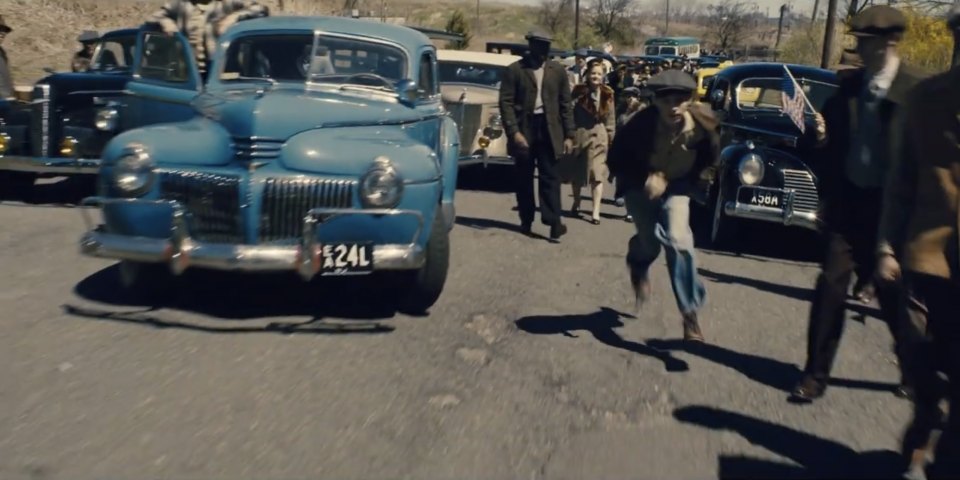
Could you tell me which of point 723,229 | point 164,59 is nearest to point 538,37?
point 723,229

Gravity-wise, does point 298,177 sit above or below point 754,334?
above

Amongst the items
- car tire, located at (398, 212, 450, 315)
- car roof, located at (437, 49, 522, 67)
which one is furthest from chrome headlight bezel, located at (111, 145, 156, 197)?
car roof, located at (437, 49, 522, 67)

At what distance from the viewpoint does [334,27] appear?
7672 mm

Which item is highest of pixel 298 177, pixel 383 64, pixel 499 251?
pixel 383 64

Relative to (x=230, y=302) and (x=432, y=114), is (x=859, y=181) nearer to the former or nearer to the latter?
(x=432, y=114)

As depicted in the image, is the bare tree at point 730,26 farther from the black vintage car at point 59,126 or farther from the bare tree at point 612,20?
the black vintage car at point 59,126

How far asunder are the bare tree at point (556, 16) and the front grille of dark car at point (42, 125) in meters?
74.8

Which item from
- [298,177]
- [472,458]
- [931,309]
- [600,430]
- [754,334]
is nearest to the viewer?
[931,309]

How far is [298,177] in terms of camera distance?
240 inches

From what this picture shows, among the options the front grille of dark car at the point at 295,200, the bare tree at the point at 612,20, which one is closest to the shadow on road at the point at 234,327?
the front grille of dark car at the point at 295,200

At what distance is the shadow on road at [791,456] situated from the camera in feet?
14.5

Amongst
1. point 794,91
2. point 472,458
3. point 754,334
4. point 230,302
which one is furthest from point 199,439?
point 794,91

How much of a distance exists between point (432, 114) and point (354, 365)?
2627mm

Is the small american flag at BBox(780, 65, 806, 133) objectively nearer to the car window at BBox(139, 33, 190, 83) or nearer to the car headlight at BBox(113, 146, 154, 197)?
the car window at BBox(139, 33, 190, 83)
